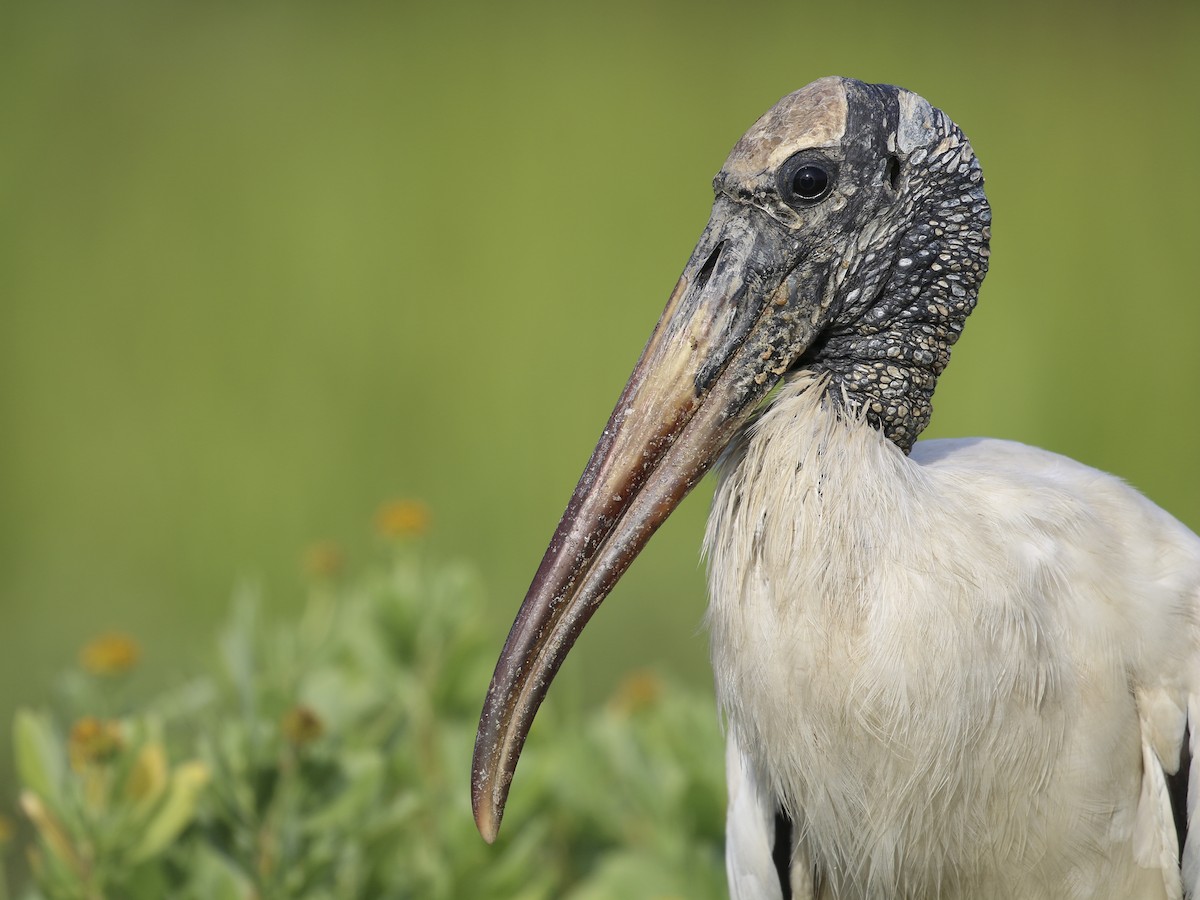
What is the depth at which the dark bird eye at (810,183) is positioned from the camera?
6.40ft

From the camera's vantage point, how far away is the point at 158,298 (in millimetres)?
6305

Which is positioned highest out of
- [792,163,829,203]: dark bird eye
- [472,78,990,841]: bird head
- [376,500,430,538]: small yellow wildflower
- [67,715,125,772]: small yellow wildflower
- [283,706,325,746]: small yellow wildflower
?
[792,163,829,203]: dark bird eye

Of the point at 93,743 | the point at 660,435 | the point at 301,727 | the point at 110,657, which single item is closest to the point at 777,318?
the point at 660,435

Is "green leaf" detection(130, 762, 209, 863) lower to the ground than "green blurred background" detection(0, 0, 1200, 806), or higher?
lower

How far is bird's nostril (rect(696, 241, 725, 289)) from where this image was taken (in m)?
1.97

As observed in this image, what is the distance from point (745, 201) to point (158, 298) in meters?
4.80

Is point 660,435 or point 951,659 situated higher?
point 660,435

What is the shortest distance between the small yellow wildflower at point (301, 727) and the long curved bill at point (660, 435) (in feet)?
2.00

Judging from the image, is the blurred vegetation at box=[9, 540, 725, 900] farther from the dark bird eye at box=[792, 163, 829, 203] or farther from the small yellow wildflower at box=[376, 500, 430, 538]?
the dark bird eye at box=[792, 163, 829, 203]

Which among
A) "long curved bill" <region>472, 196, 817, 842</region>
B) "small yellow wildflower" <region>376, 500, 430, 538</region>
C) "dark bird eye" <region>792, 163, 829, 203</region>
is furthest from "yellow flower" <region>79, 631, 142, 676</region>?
"dark bird eye" <region>792, 163, 829, 203</region>

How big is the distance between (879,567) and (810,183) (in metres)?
0.50

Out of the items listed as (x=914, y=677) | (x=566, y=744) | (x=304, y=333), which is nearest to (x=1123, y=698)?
(x=914, y=677)

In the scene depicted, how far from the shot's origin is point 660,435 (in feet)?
6.33

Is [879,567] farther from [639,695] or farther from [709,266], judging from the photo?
[639,695]
